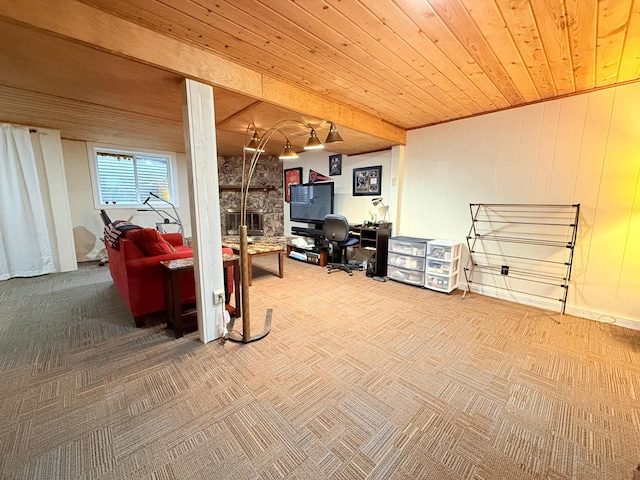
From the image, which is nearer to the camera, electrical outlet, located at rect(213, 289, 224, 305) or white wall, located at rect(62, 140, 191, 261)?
electrical outlet, located at rect(213, 289, 224, 305)

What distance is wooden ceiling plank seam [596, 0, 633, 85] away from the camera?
139cm

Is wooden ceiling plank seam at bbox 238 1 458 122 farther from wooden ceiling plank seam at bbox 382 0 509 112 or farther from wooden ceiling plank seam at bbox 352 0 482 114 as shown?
wooden ceiling plank seam at bbox 382 0 509 112

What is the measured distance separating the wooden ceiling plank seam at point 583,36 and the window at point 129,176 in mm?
5320

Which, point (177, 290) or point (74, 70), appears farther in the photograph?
point (177, 290)

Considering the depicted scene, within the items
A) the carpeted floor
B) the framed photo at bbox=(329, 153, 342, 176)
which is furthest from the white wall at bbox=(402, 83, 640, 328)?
the framed photo at bbox=(329, 153, 342, 176)

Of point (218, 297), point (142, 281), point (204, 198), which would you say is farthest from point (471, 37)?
point (142, 281)

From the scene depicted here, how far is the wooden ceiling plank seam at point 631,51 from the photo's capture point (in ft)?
4.85

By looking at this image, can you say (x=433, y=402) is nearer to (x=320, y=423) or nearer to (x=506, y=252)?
(x=320, y=423)

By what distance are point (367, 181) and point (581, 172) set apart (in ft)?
8.73

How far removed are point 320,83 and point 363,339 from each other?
7.60 ft

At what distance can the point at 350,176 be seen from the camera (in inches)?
189

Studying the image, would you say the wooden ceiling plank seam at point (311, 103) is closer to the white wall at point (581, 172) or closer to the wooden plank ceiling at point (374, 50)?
the wooden plank ceiling at point (374, 50)

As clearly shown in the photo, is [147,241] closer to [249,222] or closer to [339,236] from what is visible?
[339,236]

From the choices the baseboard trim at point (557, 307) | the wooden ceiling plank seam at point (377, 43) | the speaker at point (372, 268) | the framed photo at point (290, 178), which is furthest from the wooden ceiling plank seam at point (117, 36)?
the framed photo at point (290, 178)
